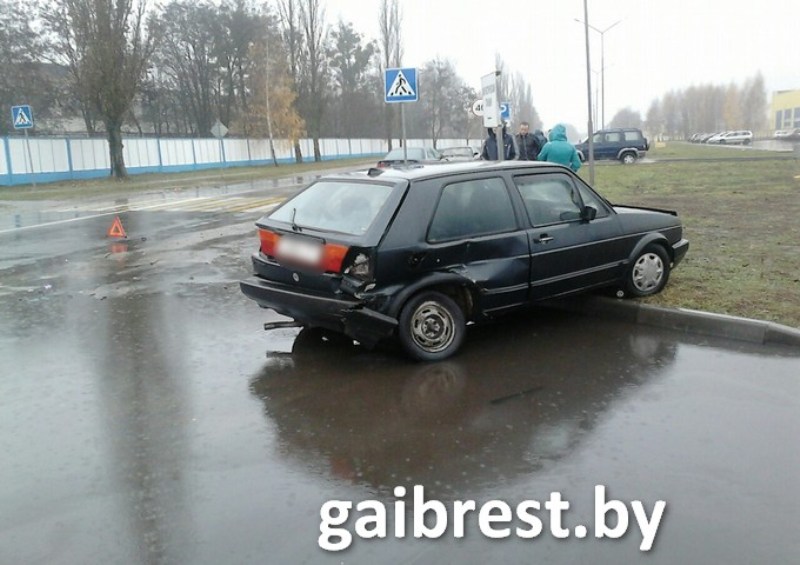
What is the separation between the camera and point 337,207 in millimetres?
6320

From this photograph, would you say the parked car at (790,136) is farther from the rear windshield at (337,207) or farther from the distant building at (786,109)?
the rear windshield at (337,207)

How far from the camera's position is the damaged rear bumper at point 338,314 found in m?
5.71

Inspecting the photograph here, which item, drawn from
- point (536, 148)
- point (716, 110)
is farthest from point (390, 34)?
point (716, 110)

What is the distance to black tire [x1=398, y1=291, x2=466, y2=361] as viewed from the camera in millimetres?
5906

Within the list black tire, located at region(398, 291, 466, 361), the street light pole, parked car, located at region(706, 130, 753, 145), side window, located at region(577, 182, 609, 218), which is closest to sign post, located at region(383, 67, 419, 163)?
the street light pole

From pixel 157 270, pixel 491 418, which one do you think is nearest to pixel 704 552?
pixel 491 418

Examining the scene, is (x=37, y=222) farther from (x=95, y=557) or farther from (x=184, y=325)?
(x=95, y=557)

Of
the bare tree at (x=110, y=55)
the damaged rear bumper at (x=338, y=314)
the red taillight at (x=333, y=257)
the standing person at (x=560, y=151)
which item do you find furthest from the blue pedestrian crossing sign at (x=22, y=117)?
the red taillight at (x=333, y=257)

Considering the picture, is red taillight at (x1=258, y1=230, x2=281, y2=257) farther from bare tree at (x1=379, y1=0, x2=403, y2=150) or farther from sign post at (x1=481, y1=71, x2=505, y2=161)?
bare tree at (x1=379, y1=0, x2=403, y2=150)

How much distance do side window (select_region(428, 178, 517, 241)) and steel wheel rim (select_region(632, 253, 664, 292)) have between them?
174 centimetres

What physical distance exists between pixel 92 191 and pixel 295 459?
29.7 meters

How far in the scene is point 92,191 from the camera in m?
30.9

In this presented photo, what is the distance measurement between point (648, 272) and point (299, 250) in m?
3.72

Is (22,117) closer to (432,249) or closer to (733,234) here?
(733,234)
